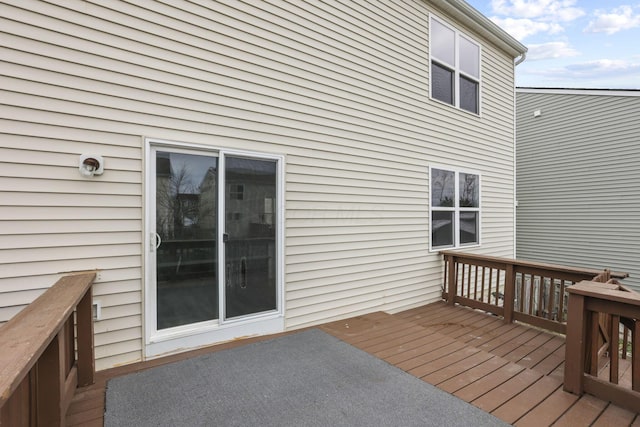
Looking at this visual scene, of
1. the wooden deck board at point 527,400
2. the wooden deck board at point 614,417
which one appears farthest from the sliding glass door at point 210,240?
the wooden deck board at point 614,417

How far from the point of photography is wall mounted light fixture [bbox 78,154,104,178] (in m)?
2.43

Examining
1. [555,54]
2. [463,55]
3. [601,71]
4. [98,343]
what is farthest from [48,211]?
[601,71]

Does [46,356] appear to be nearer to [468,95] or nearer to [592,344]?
[592,344]

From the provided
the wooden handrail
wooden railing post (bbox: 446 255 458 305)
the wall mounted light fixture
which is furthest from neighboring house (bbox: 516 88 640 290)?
the wall mounted light fixture

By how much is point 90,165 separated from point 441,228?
4800 millimetres

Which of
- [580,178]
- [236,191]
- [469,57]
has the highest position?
[469,57]

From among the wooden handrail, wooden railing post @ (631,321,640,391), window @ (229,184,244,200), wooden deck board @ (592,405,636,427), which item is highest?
window @ (229,184,244,200)

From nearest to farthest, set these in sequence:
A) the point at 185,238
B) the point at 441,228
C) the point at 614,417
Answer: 1. the point at 614,417
2. the point at 185,238
3. the point at 441,228

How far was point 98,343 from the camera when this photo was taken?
252 centimetres

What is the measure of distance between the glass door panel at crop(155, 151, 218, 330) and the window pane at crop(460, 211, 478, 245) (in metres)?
4.39

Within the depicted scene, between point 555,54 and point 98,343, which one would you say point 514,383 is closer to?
point 98,343

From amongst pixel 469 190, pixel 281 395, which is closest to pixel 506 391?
pixel 281 395

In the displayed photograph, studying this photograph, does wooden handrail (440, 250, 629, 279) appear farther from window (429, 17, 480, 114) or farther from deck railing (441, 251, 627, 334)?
window (429, 17, 480, 114)

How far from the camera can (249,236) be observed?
3223 mm
